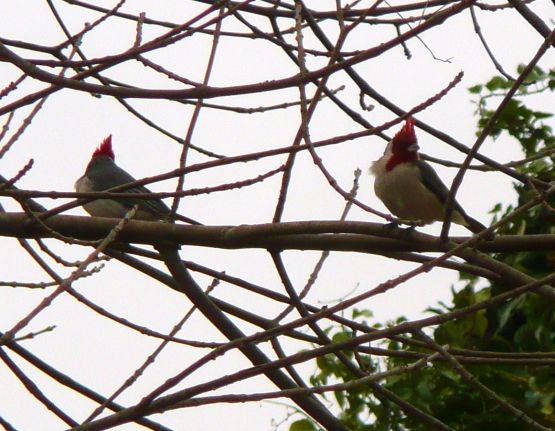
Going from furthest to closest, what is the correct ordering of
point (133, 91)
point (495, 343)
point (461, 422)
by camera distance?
point (495, 343)
point (461, 422)
point (133, 91)

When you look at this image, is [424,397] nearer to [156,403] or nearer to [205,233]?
[205,233]

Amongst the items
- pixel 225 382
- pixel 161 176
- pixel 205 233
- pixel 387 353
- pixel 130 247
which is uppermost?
pixel 130 247

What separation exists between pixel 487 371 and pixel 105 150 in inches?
156

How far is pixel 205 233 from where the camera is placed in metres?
3.43

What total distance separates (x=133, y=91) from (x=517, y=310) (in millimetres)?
4445

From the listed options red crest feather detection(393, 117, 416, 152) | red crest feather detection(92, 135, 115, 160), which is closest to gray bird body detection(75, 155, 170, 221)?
red crest feather detection(92, 135, 115, 160)

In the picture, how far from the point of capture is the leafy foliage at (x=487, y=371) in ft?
17.9

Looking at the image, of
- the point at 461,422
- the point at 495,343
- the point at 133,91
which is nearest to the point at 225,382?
the point at 133,91

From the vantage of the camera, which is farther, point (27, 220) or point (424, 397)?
point (424, 397)

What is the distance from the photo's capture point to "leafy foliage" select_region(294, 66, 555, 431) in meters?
5.44

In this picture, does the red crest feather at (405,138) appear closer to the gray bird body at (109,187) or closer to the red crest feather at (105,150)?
the gray bird body at (109,187)

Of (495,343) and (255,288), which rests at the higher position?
(495,343)

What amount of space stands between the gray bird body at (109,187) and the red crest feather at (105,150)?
6cm

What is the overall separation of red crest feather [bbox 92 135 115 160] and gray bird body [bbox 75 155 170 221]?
2.4 inches
